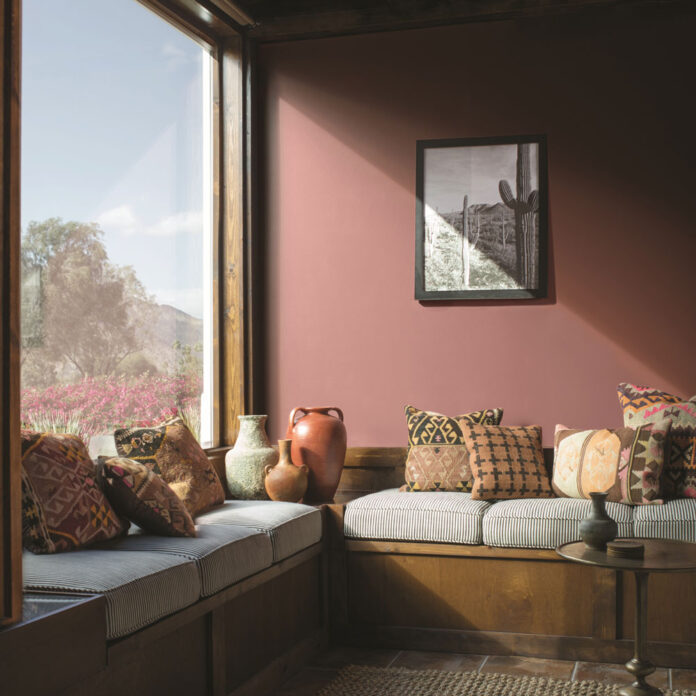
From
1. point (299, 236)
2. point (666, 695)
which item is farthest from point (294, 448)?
point (666, 695)

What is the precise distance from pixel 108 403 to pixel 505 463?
1.89 meters

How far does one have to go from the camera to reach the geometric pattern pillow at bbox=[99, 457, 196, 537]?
126 inches

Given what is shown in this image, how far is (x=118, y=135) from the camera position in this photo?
417 cm

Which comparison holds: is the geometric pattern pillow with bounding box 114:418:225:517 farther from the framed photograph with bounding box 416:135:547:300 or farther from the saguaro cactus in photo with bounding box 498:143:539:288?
the saguaro cactus in photo with bounding box 498:143:539:288

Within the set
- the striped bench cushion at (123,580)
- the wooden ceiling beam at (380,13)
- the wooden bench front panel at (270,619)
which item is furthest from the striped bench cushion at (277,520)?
the wooden ceiling beam at (380,13)

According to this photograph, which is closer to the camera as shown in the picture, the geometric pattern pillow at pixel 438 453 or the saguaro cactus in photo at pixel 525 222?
the geometric pattern pillow at pixel 438 453

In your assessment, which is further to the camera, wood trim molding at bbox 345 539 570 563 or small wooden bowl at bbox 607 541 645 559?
wood trim molding at bbox 345 539 570 563

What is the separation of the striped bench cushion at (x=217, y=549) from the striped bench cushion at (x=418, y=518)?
72 cm

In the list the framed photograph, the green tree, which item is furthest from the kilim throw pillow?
the green tree

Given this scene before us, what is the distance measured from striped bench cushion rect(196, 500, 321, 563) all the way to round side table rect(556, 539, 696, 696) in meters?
1.13

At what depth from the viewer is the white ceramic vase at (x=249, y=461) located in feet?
14.9

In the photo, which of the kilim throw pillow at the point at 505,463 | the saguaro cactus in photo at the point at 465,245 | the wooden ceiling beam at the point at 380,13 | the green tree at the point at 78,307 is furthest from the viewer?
the saguaro cactus in photo at the point at 465,245

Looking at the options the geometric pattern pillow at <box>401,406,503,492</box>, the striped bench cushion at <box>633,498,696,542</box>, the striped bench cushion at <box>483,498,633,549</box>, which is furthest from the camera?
the geometric pattern pillow at <box>401,406,503,492</box>

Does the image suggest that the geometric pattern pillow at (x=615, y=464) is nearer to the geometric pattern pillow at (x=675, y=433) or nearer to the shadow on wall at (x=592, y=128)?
the geometric pattern pillow at (x=675, y=433)
